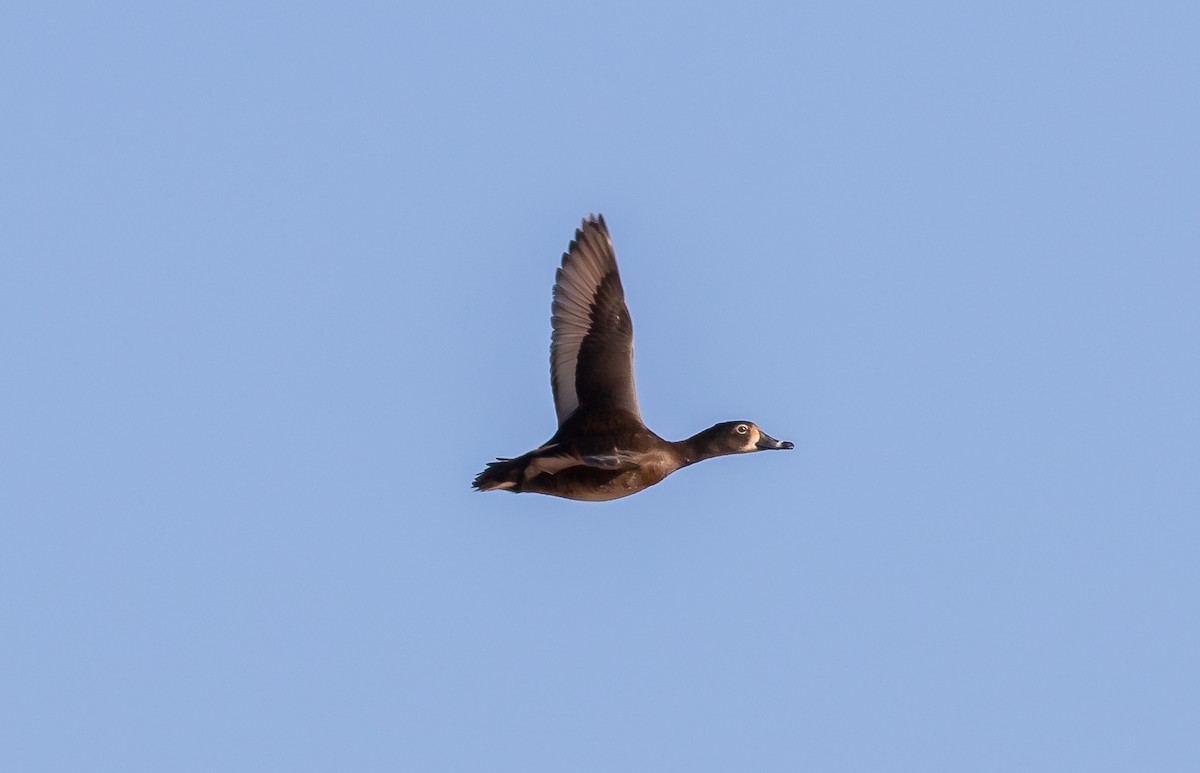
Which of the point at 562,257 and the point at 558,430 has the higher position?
the point at 562,257

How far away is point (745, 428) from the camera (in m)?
18.6

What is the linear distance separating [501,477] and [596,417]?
5.11ft

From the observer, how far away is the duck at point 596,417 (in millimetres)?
17188

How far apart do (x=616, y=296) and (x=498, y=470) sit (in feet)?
8.94

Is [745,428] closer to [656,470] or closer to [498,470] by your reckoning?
[656,470]

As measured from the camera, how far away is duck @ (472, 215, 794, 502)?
17.2m

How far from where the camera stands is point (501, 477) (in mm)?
17094

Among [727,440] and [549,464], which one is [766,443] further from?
[549,464]

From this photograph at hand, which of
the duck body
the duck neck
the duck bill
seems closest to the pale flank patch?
the duck body

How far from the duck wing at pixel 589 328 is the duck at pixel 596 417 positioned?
0.01m

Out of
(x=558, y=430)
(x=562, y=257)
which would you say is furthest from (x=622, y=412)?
(x=562, y=257)

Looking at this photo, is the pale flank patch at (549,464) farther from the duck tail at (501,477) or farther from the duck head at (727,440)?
the duck head at (727,440)

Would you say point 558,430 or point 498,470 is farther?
point 558,430

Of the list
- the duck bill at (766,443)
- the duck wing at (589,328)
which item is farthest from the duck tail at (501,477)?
the duck bill at (766,443)
